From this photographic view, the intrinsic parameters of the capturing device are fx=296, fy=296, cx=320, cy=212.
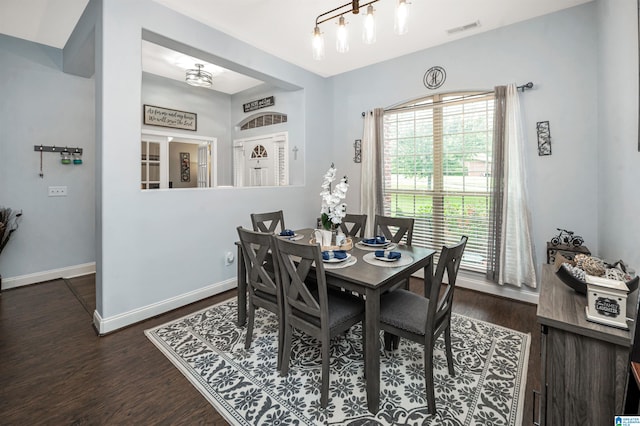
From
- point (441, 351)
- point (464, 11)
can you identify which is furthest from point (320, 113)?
point (441, 351)

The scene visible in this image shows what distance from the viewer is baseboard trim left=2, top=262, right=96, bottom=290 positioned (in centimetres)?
363

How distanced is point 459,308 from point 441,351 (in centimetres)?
95

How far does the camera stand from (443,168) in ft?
12.4

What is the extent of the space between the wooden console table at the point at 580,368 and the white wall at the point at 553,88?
6.82 feet

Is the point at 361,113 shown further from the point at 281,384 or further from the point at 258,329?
the point at 281,384

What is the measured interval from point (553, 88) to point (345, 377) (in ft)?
11.2

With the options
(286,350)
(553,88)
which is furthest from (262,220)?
(553,88)

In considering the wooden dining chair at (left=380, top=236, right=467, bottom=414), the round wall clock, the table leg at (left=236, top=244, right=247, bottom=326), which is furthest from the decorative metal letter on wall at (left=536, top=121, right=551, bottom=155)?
the table leg at (left=236, top=244, right=247, bottom=326)

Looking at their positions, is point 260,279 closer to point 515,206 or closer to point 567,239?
point 515,206

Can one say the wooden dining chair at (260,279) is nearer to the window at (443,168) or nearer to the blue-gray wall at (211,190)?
the blue-gray wall at (211,190)

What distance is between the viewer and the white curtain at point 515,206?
10.3 feet

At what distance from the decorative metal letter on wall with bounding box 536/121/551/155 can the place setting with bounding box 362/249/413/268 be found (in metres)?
2.07

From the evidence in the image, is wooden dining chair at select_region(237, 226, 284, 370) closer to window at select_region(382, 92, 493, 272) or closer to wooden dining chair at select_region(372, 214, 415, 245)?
wooden dining chair at select_region(372, 214, 415, 245)

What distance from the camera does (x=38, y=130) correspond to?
12.3 feet
